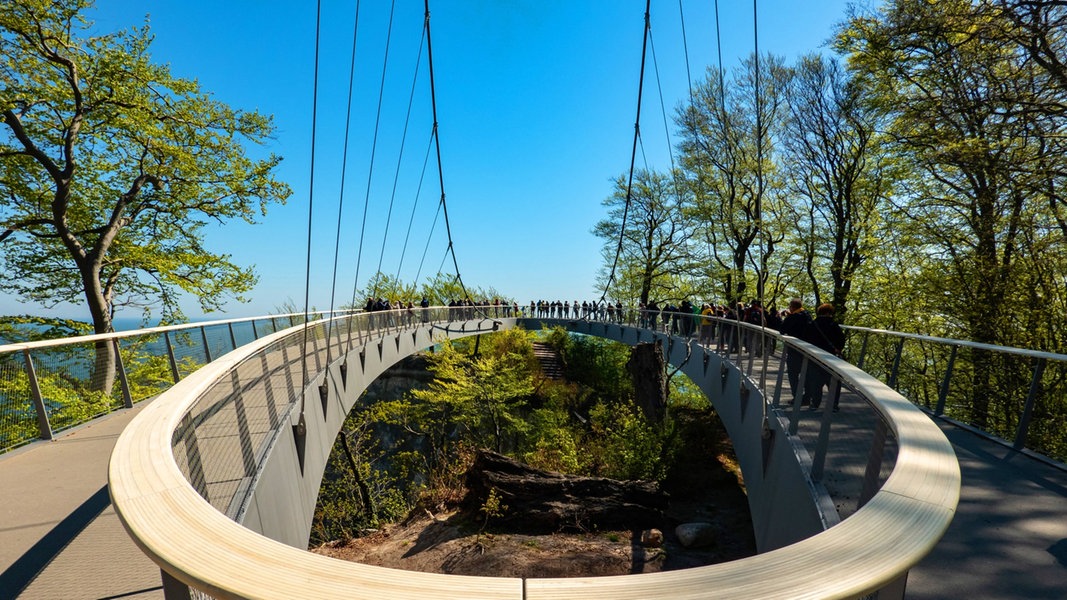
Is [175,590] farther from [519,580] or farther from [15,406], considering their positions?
[15,406]

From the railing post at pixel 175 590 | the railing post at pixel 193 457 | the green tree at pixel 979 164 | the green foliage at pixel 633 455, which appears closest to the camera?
the railing post at pixel 175 590

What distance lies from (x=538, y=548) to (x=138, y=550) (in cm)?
700

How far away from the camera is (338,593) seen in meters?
0.87

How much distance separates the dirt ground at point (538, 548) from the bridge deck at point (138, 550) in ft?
18.2

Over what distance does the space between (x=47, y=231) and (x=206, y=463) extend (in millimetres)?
16113

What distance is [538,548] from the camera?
8.87 m

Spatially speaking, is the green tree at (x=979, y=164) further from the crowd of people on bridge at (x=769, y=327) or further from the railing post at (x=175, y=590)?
the railing post at (x=175, y=590)

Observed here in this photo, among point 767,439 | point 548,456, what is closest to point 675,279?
point 548,456

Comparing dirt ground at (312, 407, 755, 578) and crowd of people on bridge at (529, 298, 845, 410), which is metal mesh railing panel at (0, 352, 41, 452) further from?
crowd of people on bridge at (529, 298, 845, 410)

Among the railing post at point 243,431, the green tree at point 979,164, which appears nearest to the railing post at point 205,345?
the railing post at point 243,431

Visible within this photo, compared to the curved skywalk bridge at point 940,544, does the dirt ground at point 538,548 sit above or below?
below

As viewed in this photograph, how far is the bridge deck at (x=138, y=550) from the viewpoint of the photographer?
2.51 metres

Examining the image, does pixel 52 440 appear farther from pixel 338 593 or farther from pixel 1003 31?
pixel 1003 31

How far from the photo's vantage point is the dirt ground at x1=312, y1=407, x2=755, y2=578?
27.5ft
